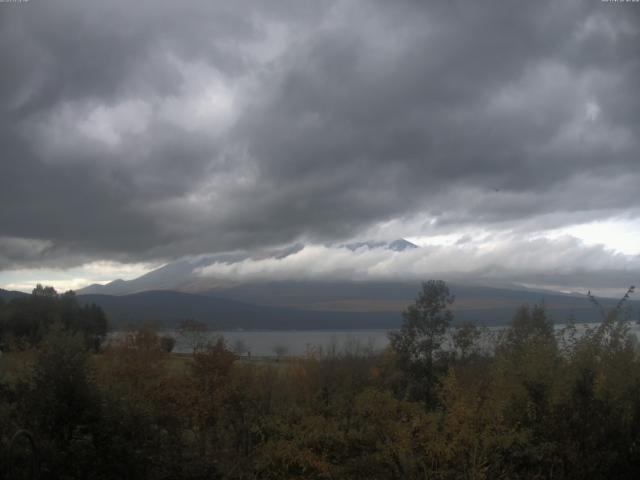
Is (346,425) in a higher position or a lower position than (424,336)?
lower

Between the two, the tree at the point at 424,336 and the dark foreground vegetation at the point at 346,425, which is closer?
the dark foreground vegetation at the point at 346,425

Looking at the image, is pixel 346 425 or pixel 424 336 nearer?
pixel 346 425

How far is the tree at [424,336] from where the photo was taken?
2809cm

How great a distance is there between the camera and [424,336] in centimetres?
2875

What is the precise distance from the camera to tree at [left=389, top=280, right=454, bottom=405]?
28.1 metres

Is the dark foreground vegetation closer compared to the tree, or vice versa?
the dark foreground vegetation

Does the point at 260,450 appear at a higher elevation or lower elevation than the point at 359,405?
lower

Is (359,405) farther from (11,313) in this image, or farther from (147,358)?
(11,313)

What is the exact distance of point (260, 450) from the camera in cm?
1356

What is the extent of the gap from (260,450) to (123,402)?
4.24 m

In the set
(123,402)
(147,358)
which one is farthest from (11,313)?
(123,402)

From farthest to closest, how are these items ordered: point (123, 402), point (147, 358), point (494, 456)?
point (147, 358)
point (494, 456)
point (123, 402)

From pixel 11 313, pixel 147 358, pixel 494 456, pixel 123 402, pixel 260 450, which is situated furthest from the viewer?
pixel 11 313

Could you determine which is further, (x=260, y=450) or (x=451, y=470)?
(x=260, y=450)
